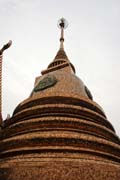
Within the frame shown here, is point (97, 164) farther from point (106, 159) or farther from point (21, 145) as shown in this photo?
point (21, 145)

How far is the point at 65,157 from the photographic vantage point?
12.1 m

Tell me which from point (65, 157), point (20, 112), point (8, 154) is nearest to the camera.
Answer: point (65, 157)

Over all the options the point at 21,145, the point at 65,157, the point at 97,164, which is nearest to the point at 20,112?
the point at 21,145

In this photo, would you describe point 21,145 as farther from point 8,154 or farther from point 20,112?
point 20,112

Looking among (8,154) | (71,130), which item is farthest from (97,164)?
(8,154)

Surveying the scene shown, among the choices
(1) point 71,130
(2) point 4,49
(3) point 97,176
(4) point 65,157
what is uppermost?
(2) point 4,49

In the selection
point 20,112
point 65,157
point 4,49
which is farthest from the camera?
point 4,49

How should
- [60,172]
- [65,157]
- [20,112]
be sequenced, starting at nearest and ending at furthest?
[60,172] → [65,157] → [20,112]

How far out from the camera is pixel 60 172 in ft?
36.6

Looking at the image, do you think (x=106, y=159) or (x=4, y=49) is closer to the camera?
(x=106, y=159)

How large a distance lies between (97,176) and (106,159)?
172 centimetres

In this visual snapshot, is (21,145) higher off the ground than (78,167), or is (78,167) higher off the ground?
(21,145)

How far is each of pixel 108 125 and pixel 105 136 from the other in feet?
4.70

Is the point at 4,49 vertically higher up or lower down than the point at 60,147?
higher up
